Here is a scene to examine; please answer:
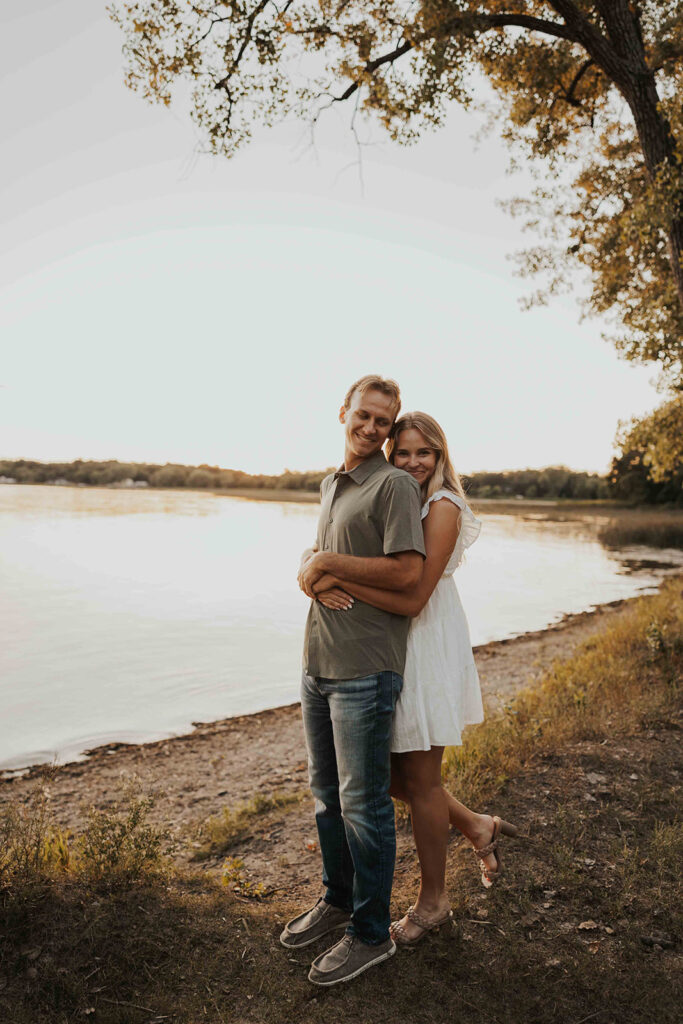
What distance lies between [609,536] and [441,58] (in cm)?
3534

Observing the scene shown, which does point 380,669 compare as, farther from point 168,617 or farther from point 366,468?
point 168,617

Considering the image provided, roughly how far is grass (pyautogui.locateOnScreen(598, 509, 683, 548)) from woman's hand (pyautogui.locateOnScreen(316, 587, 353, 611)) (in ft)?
106

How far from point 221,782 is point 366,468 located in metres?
4.08

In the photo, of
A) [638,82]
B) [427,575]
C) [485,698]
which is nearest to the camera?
[427,575]

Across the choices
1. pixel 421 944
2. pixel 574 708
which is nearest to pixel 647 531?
pixel 574 708

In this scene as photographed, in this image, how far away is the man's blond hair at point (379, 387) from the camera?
3061 mm

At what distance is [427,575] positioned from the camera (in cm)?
288

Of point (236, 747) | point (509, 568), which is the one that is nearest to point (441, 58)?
point (236, 747)

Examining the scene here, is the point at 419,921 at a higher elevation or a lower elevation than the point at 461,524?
lower

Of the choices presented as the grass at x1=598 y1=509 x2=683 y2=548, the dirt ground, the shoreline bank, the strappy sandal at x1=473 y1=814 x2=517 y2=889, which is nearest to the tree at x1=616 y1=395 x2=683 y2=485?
the shoreline bank

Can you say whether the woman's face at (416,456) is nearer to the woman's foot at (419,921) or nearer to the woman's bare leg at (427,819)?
the woman's bare leg at (427,819)

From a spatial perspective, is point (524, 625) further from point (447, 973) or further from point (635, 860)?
point (447, 973)

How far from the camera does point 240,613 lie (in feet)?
49.5

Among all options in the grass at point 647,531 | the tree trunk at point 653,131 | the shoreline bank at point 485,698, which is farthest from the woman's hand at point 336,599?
the grass at point 647,531
